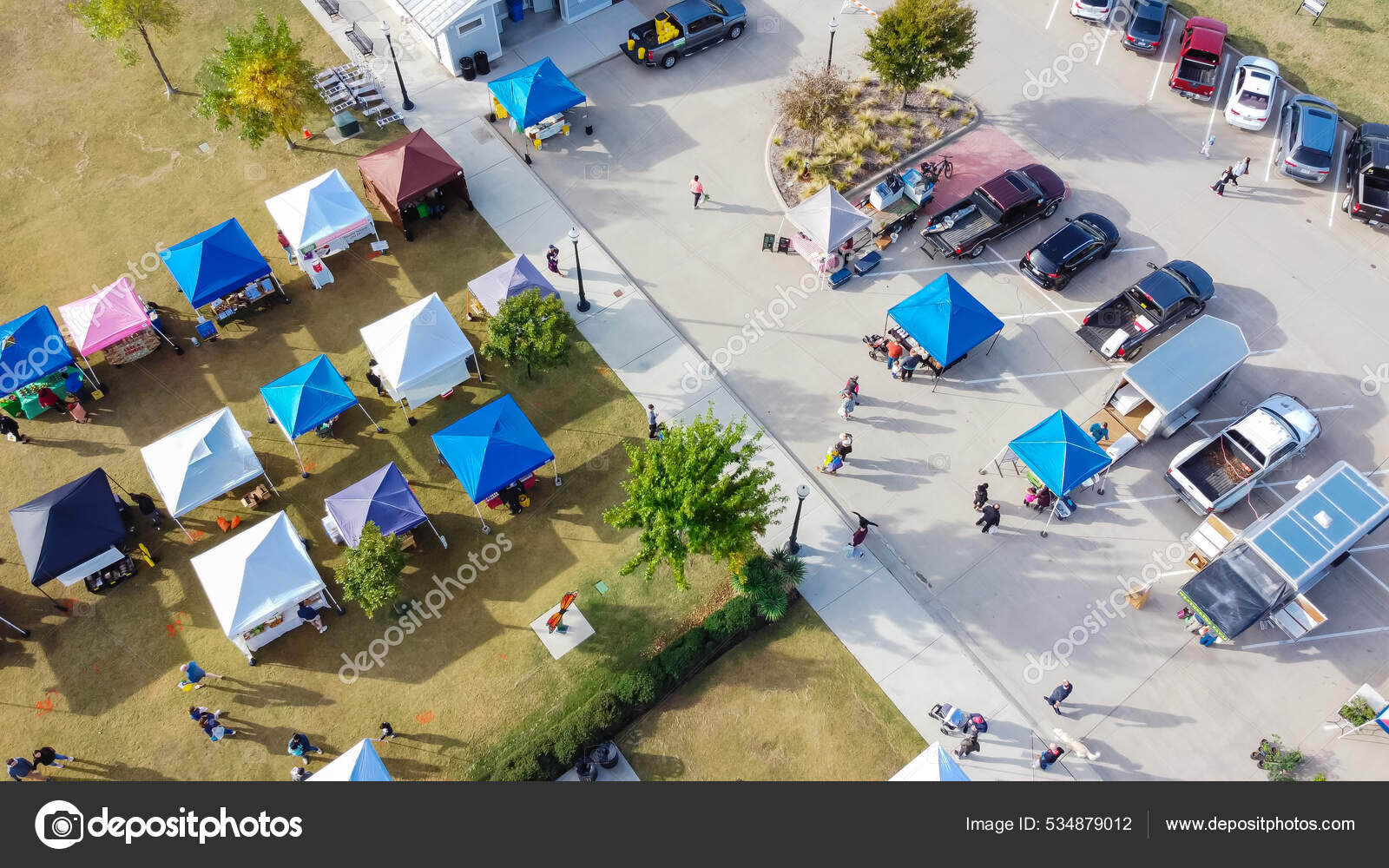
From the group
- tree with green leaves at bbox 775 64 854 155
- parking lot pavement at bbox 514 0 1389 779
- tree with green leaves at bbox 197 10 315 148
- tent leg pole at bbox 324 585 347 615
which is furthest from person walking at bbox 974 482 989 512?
tree with green leaves at bbox 197 10 315 148

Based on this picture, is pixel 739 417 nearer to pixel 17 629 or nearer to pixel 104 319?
pixel 104 319

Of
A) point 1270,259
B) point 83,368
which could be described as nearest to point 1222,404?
point 1270,259

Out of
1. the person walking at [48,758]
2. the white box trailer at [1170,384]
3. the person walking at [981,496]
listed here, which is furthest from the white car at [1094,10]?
the person walking at [48,758]

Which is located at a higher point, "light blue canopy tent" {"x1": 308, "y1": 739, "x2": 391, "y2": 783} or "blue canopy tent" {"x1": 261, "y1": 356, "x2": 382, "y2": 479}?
"blue canopy tent" {"x1": 261, "y1": 356, "x2": 382, "y2": 479}

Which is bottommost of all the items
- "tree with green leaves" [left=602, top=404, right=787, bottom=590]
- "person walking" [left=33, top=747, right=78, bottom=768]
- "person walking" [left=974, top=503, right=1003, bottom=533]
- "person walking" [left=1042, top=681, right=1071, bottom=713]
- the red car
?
"person walking" [left=33, top=747, right=78, bottom=768]

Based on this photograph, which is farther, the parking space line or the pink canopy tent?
the parking space line

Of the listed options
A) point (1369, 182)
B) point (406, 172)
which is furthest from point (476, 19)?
point (1369, 182)

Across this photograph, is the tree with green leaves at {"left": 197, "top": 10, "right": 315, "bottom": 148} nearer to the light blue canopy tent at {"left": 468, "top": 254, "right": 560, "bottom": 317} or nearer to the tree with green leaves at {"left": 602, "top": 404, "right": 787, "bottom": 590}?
the light blue canopy tent at {"left": 468, "top": 254, "right": 560, "bottom": 317}
